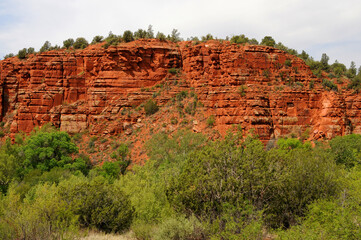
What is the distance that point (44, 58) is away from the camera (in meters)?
61.0

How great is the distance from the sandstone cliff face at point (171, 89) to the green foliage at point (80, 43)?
4.32 metres

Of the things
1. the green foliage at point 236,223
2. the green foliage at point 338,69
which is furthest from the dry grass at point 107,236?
the green foliage at point 338,69

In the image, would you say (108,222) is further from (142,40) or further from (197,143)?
(142,40)

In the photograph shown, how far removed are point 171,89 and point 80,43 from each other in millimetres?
21523

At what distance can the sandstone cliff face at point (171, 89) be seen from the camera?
47.7 meters

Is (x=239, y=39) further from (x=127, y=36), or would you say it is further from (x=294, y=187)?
(x=294, y=187)

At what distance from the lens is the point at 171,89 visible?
57688 mm

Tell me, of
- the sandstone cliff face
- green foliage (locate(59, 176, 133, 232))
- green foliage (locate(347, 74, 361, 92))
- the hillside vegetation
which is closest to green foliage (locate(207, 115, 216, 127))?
the sandstone cliff face

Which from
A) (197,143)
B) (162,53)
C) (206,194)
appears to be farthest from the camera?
(162,53)

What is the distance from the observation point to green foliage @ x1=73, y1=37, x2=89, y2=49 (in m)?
65.8

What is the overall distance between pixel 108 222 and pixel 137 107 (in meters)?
35.0

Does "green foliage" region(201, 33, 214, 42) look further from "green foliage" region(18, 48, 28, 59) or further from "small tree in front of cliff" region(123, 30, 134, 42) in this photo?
"green foliage" region(18, 48, 28, 59)

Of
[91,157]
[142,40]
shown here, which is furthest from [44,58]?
[91,157]

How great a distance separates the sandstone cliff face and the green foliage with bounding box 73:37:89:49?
170 inches
